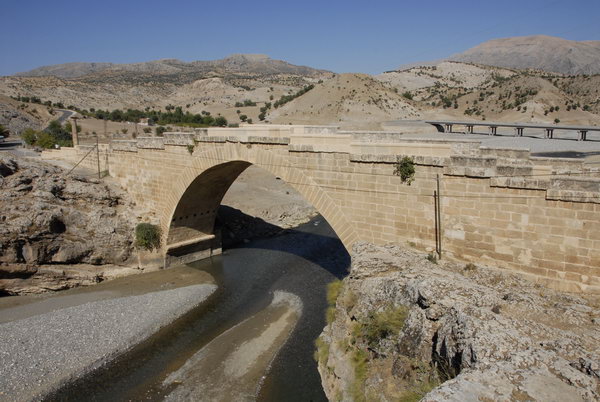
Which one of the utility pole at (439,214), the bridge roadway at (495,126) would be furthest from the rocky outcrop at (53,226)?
the bridge roadway at (495,126)

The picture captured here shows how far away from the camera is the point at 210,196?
18.5 meters

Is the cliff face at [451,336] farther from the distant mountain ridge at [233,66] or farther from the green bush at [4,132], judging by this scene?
the distant mountain ridge at [233,66]

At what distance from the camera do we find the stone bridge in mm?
7410

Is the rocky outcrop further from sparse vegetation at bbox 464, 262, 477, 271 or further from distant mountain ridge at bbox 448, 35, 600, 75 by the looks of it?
distant mountain ridge at bbox 448, 35, 600, 75

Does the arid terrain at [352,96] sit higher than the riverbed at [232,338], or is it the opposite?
the arid terrain at [352,96]

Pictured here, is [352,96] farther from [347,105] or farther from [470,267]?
[470,267]

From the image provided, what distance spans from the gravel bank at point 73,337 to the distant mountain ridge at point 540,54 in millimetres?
118787

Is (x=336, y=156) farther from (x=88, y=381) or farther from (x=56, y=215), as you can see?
(x=56, y=215)

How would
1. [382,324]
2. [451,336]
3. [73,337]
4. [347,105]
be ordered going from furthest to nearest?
[347,105] → [73,337] → [382,324] → [451,336]

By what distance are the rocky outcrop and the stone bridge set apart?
561cm

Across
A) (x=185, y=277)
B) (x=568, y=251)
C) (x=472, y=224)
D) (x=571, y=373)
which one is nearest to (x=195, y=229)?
(x=185, y=277)

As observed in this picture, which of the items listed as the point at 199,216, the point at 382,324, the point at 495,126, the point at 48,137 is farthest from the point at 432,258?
the point at 48,137

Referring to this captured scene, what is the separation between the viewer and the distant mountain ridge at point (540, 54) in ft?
383

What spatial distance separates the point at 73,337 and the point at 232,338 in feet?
14.6
